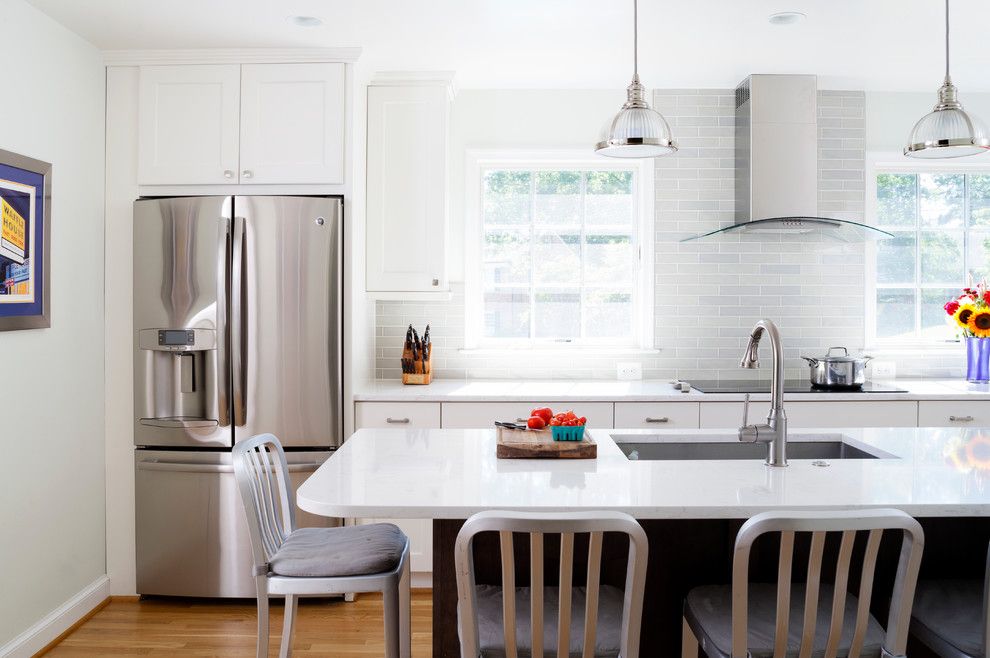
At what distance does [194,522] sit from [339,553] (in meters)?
1.57

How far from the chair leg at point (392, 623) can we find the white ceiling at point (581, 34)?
2207 mm

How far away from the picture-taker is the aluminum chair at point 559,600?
145 cm

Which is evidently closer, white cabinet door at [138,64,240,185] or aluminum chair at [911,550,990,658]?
aluminum chair at [911,550,990,658]

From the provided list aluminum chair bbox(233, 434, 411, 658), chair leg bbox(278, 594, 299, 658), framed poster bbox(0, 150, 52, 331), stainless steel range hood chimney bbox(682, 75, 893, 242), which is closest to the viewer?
aluminum chair bbox(233, 434, 411, 658)

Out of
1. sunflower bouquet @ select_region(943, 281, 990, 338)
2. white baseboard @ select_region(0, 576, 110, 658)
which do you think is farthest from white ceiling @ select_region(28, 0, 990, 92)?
white baseboard @ select_region(0, 576, 110, 658)

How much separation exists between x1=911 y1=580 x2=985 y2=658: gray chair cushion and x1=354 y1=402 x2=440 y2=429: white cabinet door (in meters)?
2.15

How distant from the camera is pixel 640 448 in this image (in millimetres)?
2545

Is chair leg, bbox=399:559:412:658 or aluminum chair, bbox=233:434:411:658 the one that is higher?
aluminum chair, bbox=233:434:411:658

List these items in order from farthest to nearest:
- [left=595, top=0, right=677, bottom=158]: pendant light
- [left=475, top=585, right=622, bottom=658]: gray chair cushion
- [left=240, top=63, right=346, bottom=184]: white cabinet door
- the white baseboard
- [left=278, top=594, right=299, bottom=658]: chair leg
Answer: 1. [left=240, top=63, right=346, bottom=184]: white cabinet door
2. the white baseboard
3. [left=278, top=594, right=299, bottom=658]: chair leg
4. [left=595, top=0, right=677, bottom=158]: pendant light
5. [left=475, top=585, right=622, bottom=658]: gray chair cushion

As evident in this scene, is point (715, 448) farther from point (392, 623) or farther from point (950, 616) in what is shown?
point (392, 623)

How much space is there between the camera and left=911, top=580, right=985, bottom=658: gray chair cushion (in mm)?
1723

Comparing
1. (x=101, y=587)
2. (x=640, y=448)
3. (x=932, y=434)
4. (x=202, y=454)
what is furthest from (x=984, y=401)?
(x=101, y=587)

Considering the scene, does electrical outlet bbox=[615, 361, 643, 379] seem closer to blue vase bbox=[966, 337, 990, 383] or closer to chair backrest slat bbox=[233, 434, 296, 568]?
blue vase bbox=[966, 337, 990, 383]

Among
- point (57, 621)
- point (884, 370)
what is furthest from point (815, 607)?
point (884, 370)
